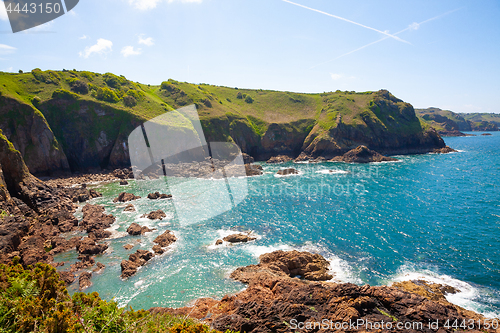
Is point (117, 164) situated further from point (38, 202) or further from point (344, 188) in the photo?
point (344, 188)

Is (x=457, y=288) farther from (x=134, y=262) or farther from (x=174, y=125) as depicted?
(x=174, y=125)

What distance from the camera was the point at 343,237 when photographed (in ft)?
116

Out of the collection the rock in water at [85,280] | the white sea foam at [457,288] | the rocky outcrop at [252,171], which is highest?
the rocky outcrop at [252,171]

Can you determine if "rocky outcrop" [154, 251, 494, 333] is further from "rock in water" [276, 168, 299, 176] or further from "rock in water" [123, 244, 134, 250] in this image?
"rock in water" [276, 168, 299, 176]

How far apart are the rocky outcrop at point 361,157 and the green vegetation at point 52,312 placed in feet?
315

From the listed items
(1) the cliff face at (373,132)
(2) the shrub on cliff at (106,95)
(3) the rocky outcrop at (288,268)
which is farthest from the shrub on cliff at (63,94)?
(1) the cliff face at (373,132)

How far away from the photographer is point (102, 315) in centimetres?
1245

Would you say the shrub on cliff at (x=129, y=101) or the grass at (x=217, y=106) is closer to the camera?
the grass at (x=217, y=106)

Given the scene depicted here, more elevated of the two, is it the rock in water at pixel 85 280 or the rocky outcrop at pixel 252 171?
the rocky outcrop at pixel 252 171

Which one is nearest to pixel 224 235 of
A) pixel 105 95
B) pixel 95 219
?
pixel 95 219

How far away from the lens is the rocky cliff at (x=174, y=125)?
71.1 meters

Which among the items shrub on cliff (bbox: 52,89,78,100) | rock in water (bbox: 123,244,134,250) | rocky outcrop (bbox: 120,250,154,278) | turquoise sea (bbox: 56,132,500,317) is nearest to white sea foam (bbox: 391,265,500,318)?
turquoise sea (bbox: 56,132,500,317)

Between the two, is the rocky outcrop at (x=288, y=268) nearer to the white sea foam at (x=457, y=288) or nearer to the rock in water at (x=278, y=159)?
the white sea foam at (x=457, y=288)

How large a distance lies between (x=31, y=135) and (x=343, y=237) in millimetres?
83571
